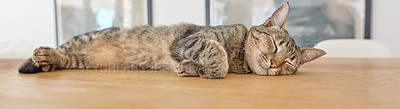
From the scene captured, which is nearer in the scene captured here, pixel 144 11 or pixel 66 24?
pixel 66 24

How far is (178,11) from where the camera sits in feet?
9.88

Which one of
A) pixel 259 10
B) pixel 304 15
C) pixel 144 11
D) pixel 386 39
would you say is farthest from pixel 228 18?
pixel 386 39

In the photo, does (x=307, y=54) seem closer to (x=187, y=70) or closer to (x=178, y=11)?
(x=187, y=70)

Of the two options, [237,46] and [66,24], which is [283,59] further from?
[66,24]

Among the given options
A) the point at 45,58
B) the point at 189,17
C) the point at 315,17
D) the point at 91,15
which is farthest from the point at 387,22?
the point at 91,15

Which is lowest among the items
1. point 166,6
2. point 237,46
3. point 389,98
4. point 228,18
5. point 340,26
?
point 389,98

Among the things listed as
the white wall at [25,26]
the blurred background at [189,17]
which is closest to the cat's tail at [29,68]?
the blurred background at [189,17]

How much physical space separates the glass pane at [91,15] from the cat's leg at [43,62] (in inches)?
82.1

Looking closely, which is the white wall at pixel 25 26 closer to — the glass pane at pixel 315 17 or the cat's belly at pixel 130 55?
the cat's belly at pixel 130 55

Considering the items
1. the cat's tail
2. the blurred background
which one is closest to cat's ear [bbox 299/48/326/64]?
the cat's tail

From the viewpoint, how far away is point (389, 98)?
0.35 metres

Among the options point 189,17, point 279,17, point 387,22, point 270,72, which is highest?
point 189,17

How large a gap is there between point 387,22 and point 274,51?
218cm

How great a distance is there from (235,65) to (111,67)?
560 millimetres
